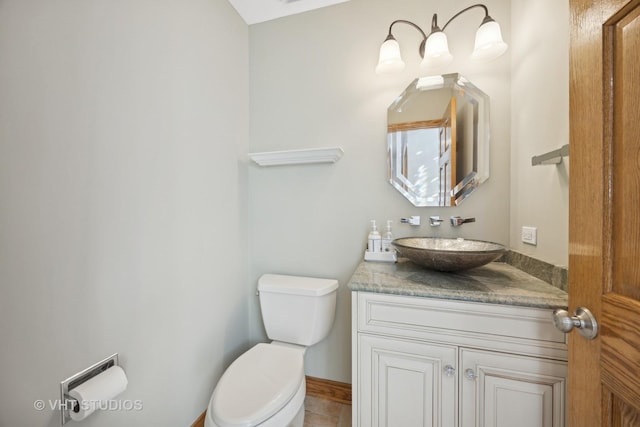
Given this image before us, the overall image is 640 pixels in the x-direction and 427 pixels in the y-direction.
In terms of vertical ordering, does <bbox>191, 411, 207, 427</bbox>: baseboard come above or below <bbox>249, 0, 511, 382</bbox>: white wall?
below

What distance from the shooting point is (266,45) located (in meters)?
1.68

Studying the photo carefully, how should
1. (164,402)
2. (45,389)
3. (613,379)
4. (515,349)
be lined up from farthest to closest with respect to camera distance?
(164,402)
(515,349)
(45,389)
(613,379)

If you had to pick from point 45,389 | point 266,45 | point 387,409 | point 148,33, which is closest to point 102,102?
point 148,33

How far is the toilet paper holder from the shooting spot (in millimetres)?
Result: 734

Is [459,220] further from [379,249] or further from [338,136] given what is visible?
[338,136]

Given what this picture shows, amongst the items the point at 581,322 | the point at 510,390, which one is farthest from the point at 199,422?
the point at 581,322

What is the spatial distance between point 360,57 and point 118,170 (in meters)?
1.41

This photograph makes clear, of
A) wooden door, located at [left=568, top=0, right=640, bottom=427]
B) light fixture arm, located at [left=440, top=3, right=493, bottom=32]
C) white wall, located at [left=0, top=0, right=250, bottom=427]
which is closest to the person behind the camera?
wooden door, located at [left=568, top=0, right=640, bottom=427]

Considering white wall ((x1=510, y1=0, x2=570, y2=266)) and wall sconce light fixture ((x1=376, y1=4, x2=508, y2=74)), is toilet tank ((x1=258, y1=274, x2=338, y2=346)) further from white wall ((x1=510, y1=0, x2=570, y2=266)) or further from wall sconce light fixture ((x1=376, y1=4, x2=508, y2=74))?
wall sconce light fixture ((x1=376, y1=4, x2=508, y2=74))

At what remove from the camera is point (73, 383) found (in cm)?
77

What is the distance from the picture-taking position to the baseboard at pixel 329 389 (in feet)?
5.02

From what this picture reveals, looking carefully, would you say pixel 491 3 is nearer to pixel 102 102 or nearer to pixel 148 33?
pixel 148 33

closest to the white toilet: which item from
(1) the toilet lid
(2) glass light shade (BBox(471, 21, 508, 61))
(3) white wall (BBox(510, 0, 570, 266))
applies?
(1) the toilet lid

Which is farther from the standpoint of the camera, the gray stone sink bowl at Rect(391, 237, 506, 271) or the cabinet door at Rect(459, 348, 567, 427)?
the gray stone sink bowl at Rect(391, 237, 506, 271)
